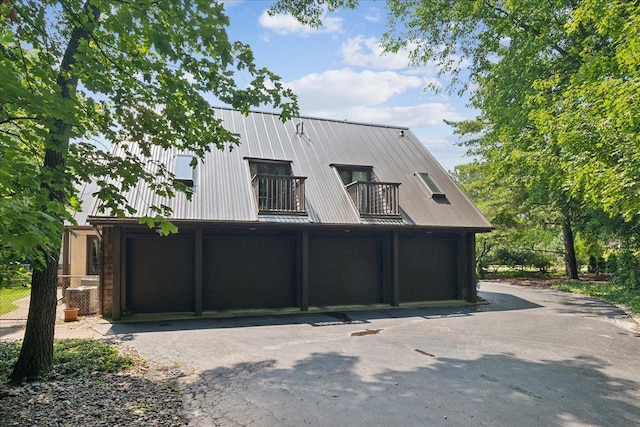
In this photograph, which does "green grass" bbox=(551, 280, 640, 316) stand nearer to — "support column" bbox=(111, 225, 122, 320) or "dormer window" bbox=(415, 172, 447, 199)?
"dormer window" bbox=(415, 172, 447, 199)

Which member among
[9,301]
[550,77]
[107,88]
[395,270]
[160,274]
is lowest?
[9,301]

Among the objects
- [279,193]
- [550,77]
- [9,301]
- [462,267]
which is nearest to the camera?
[279,193]

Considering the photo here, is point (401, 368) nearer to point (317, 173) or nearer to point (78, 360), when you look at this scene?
point (78, 360)

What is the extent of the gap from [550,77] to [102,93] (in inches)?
429

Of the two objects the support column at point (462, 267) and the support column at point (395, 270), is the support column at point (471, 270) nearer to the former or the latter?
the support column at point (462, 267)

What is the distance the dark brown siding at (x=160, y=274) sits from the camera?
31.2 feet

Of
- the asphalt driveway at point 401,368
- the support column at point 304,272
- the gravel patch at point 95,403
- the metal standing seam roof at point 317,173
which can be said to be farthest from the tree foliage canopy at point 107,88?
the support column at point 304,272

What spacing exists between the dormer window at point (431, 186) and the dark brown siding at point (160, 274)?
7476mm

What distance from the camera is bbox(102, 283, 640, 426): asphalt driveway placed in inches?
162

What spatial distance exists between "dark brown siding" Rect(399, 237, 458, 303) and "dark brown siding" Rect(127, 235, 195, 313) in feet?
20.2

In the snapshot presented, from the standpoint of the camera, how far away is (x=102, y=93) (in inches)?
196

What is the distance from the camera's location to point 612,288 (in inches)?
598

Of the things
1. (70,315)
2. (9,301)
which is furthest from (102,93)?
(9,301)

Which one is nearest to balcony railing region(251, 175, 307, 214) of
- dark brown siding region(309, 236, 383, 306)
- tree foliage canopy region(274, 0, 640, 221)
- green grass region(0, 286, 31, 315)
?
dark brown siding region(309, 236, 383, 306)
